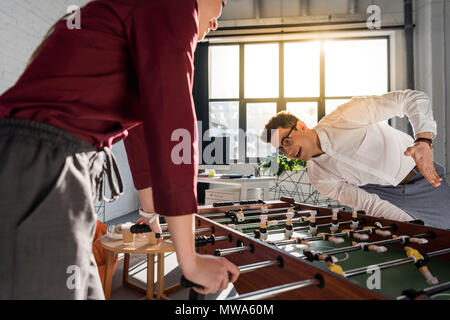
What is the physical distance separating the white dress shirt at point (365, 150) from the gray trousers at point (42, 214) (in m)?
1.84

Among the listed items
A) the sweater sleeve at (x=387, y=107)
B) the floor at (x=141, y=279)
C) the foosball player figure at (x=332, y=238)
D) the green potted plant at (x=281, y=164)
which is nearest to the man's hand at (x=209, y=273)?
the foosball player figure at (x=332, y=238)

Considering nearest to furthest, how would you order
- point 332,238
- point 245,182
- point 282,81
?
point 332,238
point 245,182
point 282,81

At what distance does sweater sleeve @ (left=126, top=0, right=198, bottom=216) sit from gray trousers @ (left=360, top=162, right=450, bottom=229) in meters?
1.84

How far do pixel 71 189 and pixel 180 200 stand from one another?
0.18 metres

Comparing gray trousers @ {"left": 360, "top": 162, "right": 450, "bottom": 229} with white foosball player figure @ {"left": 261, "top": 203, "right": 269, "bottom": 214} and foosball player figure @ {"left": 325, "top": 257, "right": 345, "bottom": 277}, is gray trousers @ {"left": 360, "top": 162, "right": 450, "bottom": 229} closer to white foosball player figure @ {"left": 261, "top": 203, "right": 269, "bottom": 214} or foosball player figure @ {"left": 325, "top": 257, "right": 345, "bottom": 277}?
white foosball player figure @ {"left": 261, "top": 203, "right": 269, "bottom": 214}

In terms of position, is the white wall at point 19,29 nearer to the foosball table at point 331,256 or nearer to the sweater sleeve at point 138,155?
the foosball table at point 331,256

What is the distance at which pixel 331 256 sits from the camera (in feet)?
3.69

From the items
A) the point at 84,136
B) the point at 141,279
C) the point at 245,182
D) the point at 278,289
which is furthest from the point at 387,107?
the point at 245,182

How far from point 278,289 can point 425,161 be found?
1.29 metres

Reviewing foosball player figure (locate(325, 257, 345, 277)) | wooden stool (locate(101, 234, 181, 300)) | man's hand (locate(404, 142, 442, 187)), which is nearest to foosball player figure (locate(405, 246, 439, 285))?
foosball player figure (locate(325, 257, 345, 277))

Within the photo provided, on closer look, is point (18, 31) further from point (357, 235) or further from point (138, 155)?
point (357, 235)

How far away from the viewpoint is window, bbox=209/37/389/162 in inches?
247
